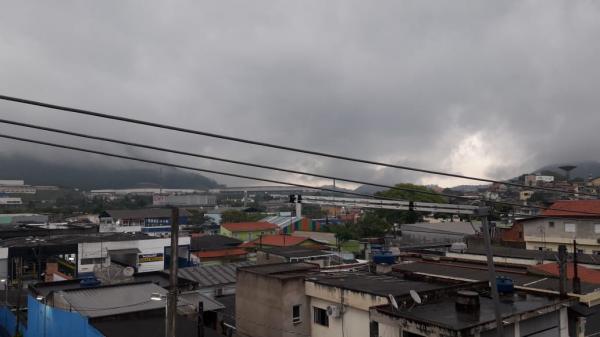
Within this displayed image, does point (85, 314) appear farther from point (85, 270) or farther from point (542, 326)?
point (85, 270)

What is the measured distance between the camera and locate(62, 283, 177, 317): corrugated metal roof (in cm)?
1532

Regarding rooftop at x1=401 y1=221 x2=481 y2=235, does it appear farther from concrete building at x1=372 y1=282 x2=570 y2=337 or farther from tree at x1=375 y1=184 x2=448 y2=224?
concrete building at x1=372 y1=282 x2=570 y2=337

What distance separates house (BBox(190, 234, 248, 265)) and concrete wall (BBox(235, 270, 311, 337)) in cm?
2905

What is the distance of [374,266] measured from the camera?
19.6m

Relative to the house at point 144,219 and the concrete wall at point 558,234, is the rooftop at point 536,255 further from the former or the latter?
the house at point 144,219

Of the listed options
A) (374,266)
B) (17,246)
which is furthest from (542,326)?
(17,246)

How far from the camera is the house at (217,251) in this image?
4800 cm

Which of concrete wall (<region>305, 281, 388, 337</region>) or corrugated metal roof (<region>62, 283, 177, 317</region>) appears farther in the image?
corrugated metal roof (<region>62, 283, 177, 317</region>)

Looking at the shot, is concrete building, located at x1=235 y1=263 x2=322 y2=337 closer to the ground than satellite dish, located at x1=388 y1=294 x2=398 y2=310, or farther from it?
closer to the ground

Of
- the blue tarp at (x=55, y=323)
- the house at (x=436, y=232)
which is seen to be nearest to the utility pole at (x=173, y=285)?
the blue tarp at (x=55, y=323)

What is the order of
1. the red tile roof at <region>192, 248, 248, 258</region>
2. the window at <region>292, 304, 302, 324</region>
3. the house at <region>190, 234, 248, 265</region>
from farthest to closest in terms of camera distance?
the house at <region>190, 234, 248, 265</region>, the red tile roof at <region>192, 248, 248, 258</region>, the window at <region>292, 304, 302, 324</region>

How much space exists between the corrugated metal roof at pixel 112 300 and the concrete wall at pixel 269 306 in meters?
3.52

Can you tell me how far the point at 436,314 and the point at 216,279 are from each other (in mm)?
20722

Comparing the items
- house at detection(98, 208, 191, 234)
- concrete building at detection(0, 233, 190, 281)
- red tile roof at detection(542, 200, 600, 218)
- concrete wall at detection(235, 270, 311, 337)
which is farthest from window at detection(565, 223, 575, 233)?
house at detection(98, 208, 191, 234)
